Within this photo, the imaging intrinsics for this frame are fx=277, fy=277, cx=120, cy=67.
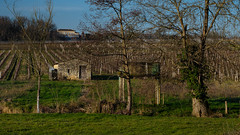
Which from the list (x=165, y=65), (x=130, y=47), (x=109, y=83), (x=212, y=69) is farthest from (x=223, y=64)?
(x=109, y=83)

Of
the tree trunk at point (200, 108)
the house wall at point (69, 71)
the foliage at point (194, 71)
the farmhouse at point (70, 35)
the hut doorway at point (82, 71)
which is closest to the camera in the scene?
the foliage at point (194, 71)

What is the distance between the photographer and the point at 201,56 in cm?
1244

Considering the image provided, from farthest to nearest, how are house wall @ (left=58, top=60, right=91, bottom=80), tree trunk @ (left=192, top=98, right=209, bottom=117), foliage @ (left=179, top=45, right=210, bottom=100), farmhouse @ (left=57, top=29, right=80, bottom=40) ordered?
house wall @ (left=58, top=60, right=91, bottom=80) < farmhouse @ (left=57, top=29, right=80, bottom=40) < tree trunk @ (left=192, top=98, right=209, bottom=117) < foliage @ (left=179, top=45, right=210, bottom=100)

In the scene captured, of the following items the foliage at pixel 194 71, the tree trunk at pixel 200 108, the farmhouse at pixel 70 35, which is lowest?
the tree trunk at pixel 200 108

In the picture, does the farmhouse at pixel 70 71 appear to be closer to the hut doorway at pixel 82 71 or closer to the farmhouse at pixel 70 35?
the hut doorway at pixel 82 71

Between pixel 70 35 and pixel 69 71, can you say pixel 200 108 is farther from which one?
pixel 69 71

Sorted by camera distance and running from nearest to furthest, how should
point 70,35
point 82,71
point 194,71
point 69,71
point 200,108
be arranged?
point 194,71 < point 200,108 < point 70,35 < point 69,71 < point 82,71

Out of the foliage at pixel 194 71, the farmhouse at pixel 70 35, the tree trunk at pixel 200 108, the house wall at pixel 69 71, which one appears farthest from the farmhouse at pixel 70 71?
the tree trunk at pixel 200 108

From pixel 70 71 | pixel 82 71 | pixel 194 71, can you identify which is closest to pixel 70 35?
pixel 194 71

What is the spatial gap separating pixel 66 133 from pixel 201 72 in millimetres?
7579

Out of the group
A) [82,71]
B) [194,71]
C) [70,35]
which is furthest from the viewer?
[82,71]

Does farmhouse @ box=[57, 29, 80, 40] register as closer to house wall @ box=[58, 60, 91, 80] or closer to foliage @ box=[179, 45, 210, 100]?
house wall @ box=[58, 60, 91, 80]

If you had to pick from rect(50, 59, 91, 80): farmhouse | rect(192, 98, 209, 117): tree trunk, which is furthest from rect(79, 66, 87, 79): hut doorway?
rect(192, 98, 209, 117): tree trunk

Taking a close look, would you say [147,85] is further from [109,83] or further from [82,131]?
[82,131]
